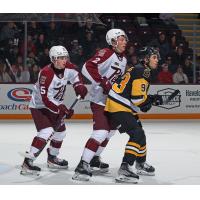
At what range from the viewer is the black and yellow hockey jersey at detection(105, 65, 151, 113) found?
3.90 m

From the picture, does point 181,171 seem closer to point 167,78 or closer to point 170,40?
point 167,78

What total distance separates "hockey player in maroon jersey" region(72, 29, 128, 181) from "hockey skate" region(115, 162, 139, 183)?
255 mm

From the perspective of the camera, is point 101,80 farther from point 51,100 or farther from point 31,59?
point 31,59

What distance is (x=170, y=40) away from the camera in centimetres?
1081

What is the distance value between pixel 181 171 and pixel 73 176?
0.98 metres

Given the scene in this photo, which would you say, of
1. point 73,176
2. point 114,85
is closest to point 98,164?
point 73,176

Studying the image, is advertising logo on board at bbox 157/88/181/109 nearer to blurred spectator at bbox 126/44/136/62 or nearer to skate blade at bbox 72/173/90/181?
blurred spectator at bbox 126/44/136/62

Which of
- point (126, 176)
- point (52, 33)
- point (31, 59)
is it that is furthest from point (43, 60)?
point (126, 176)

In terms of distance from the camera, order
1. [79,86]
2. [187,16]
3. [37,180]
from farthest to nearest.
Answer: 1. [187,16]
2. [79,86]
3. [37,180]

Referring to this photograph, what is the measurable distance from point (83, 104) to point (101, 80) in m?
5.27

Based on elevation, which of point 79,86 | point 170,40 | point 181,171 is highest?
point 170,40

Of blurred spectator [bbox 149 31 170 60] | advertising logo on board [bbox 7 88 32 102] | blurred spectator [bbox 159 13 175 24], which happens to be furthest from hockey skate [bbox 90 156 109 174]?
blurred spectator [bbox 159 13 175 24]

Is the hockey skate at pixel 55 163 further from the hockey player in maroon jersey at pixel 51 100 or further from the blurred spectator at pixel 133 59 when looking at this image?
the blurred spectator at pixel 133 59

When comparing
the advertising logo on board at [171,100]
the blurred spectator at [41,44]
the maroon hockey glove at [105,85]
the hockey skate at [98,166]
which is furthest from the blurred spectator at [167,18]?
the maroon hockey glove at [105,85]
